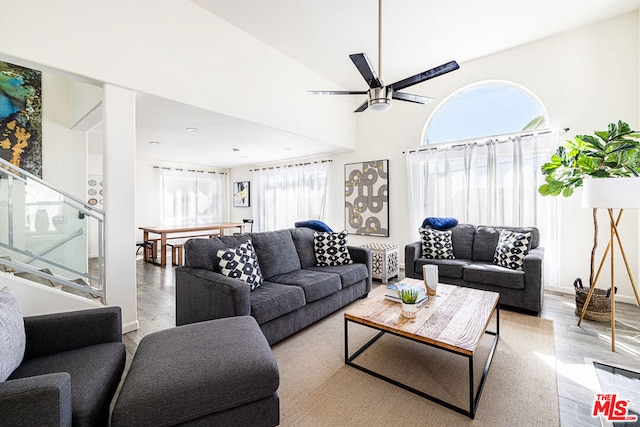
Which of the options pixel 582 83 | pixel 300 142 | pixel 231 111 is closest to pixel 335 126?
pixel 300 142

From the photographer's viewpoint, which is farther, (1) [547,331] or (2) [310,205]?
(2) [310,205]

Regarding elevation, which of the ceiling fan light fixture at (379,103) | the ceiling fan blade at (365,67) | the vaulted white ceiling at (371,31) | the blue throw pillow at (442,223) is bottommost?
the blue throw pillow at (442,223)

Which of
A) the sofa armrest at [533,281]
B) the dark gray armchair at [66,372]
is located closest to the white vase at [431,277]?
the sofa armrest at [533,281]

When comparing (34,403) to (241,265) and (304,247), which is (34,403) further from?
(304,247)

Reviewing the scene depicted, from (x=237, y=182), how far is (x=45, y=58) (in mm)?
5935

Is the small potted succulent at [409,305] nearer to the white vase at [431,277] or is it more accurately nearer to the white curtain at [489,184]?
the white vase at [431,277]

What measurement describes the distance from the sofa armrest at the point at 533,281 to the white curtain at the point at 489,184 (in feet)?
3.25

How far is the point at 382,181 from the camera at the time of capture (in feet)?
16.8

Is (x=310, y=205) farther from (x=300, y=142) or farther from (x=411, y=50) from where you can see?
(x=411, y=50)

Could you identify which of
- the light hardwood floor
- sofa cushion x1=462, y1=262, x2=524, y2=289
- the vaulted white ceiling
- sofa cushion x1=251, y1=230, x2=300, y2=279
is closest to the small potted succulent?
the light hardwood floor

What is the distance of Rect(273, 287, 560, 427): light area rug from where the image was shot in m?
1.59

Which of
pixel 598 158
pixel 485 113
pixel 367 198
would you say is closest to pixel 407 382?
pixel 598 158

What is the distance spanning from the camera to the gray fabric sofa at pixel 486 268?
2.95 metres

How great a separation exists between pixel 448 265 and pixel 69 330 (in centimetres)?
353
